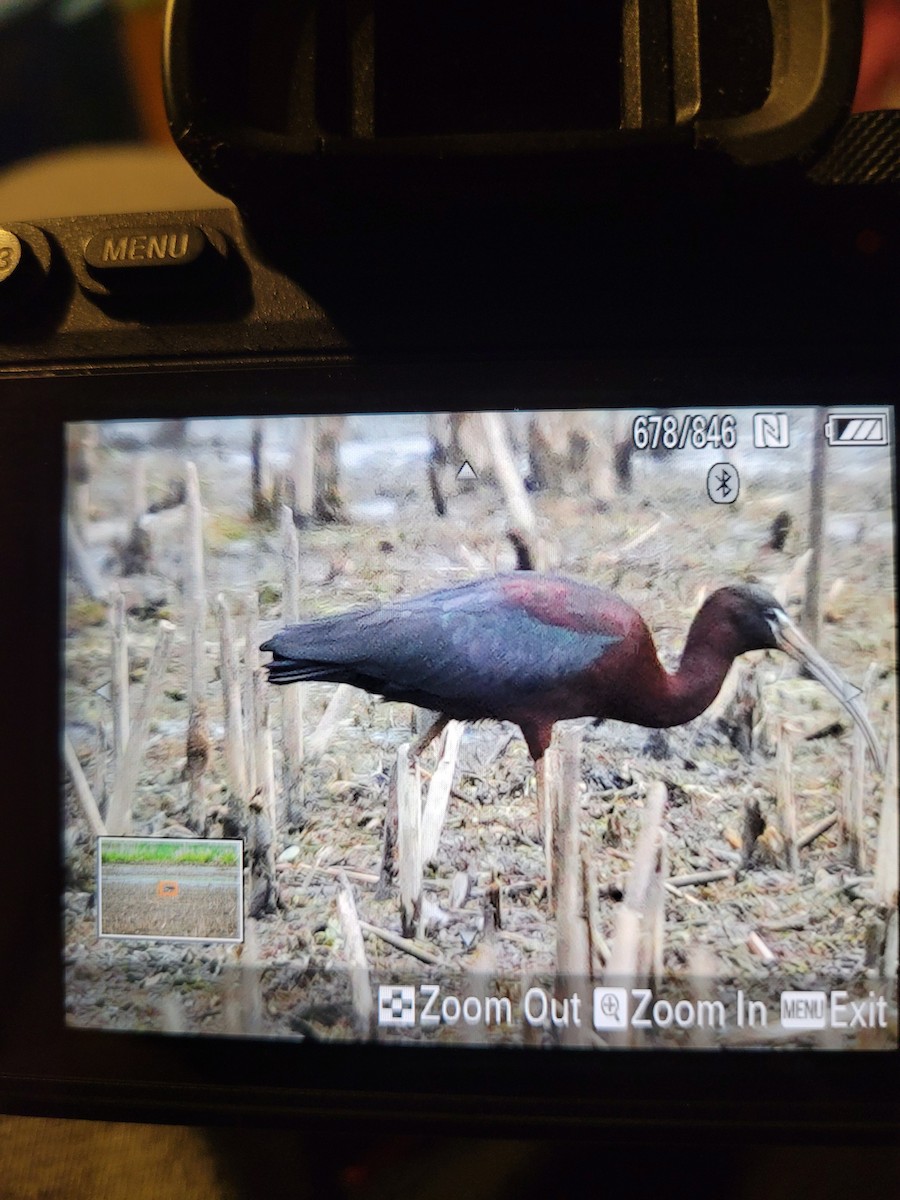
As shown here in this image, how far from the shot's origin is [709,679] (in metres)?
0.47

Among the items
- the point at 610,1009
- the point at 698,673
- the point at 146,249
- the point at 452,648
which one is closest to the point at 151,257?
the point at 146,249

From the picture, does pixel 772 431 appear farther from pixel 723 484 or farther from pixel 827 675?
pixel 827 675

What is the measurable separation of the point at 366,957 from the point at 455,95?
0.52 m

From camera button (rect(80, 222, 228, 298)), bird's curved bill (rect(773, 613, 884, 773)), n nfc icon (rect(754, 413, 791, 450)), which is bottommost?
bird's curved bill (rect(773, 613, 884, 773))

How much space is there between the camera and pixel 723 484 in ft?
1.52

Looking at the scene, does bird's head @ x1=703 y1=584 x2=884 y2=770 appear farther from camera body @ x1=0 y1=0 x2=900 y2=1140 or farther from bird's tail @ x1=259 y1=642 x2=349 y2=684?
bird's tail @ x1=259 y1=642 x2=349 y2=684

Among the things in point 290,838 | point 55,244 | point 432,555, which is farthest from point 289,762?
point 55,244

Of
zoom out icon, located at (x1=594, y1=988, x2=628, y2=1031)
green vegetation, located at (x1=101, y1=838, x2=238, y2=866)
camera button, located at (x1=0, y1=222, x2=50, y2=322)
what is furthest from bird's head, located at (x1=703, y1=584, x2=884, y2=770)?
camera button, located at (x1=0, y1=222, x2=50, y2=322)

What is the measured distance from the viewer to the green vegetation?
1.56 feet

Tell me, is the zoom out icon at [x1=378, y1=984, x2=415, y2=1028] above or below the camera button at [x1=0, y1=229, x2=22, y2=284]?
below

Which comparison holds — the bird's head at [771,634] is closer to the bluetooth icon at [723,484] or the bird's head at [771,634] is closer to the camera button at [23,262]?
the bluetooth icon at [723,484]

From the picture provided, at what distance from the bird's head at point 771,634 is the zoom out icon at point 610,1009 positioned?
213 millimetres

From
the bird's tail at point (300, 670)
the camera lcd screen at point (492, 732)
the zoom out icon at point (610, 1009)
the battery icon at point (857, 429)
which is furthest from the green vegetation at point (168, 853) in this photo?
the battery icon at point (857, 429)

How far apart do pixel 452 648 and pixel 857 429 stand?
28 centimetres
